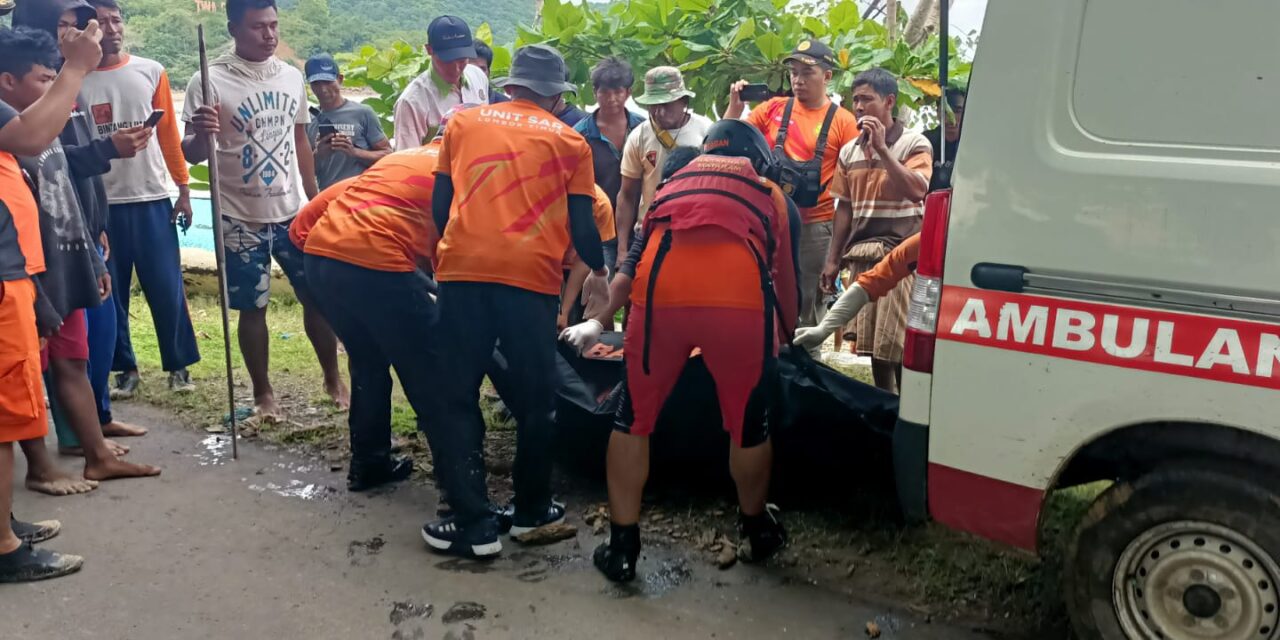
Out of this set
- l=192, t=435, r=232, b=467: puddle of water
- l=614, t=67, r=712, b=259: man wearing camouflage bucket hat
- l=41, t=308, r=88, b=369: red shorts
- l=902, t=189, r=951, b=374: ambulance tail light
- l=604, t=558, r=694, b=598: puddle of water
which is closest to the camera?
l=902, t=189, r=951, b=374: ambulance tail light

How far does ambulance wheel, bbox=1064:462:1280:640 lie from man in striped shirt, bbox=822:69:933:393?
229cm

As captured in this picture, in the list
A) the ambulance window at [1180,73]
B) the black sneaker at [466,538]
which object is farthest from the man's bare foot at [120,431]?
the ambulance window at [1180,73]

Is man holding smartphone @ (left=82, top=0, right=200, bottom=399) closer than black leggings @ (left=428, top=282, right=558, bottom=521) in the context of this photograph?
No

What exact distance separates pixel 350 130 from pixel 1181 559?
5.02m

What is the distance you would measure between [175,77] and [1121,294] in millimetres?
7245

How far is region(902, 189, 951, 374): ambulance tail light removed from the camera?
2.69 metres

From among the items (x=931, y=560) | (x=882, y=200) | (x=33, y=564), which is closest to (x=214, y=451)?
(x=33, y=564)

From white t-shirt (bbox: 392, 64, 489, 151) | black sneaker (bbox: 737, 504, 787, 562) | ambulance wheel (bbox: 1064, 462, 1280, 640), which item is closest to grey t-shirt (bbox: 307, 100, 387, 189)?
white t-shirt (bbox: 392, 64, 489, 151)

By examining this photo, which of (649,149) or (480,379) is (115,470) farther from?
(649,149)

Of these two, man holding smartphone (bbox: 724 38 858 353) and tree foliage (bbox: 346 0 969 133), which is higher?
tree foliage (bbox: 346 0 969 133)

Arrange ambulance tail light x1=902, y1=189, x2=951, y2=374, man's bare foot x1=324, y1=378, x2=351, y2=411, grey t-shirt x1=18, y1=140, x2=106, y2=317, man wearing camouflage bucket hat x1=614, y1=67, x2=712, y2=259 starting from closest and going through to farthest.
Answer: ambulance tail light x1=902, y1=189, x2=951, y2=374
grey t-shirt x1=18, y1=140, x2=106, y2=317
man wearing camouflage bucket hat x1=614, y1=67, x2=712, y2=259
man's bare foot x1=324, y1=378, x2=351, y2=411

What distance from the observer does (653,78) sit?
18.0ft

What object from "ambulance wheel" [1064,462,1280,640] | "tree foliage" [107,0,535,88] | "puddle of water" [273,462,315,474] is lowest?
"puddle of water" [273,462,315,474]

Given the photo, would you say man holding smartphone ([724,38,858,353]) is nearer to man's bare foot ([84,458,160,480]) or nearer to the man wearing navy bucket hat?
the man wearing navy bucket hat
